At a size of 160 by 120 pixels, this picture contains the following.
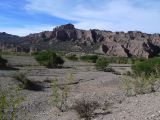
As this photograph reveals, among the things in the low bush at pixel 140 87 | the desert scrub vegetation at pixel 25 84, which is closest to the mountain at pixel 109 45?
the desert scrub vegetation at pixel 25 84

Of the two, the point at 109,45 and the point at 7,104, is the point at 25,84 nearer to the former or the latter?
the point at 7,104

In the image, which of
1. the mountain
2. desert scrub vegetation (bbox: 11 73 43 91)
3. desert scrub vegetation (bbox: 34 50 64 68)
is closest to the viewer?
desert scrub vegetation (bbox: 11 73 43 91)

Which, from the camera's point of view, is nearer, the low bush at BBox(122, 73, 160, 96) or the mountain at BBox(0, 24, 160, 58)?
the low bush at BBox(122, 73, 160, 96)

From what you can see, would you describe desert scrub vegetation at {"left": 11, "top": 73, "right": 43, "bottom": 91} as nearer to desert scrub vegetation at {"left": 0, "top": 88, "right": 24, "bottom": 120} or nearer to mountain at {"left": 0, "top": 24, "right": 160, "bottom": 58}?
desert scrub vegetation at {"left": 0, "top": 88, "right": 24, "bottom": 120}

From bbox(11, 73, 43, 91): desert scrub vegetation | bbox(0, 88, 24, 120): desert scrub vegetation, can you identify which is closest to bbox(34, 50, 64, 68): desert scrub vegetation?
bbox(11, 73, 43, 91): desert scrub vegetation

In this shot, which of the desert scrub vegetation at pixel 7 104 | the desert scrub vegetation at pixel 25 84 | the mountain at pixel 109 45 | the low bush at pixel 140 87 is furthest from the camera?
the mountain at pixel 109 45

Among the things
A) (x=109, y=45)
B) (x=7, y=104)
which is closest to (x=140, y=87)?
(x=7, y=104)

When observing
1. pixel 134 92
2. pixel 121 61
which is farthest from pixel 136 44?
pixel 134 92

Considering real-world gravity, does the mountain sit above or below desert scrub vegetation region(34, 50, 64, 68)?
above

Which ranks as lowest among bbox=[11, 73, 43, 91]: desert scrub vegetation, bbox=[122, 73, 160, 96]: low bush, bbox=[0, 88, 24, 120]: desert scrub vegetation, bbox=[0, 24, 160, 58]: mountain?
bbox=[11, 73, 43, 91]: desert scrub vegetation

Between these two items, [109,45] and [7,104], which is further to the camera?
[109,45]

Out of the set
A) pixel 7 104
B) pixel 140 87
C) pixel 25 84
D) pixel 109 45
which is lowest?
pixel 25 84

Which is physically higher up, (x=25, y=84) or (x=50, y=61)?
(x=50, y=61)

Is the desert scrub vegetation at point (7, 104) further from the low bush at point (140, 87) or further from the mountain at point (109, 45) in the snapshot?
the mountain at point (109, 45)
